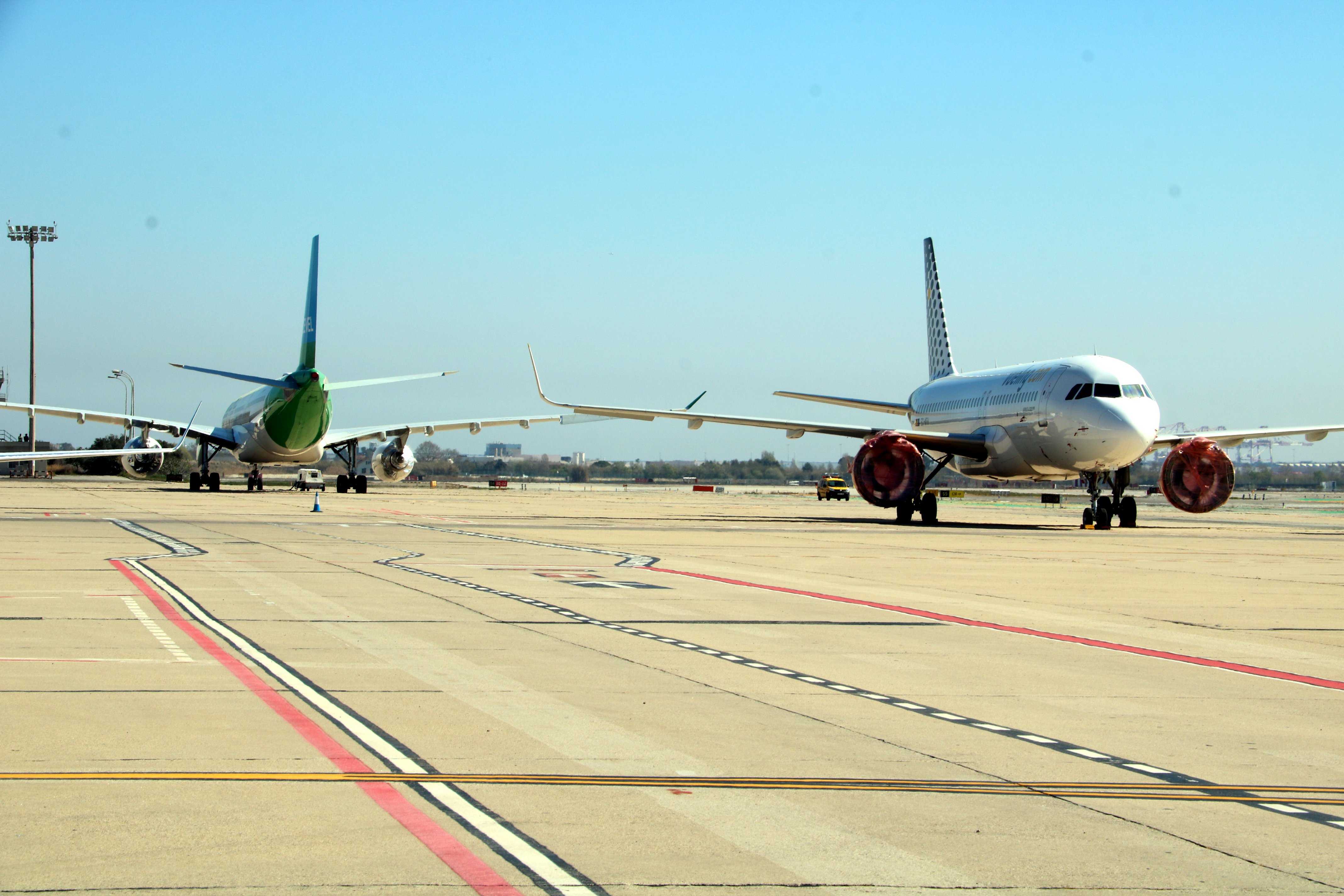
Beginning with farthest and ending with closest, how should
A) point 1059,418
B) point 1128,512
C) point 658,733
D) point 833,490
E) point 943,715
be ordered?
1. point 833,490
2. point 1128,512
3. point 1059,418
4. point 943,715
5. point 658,733

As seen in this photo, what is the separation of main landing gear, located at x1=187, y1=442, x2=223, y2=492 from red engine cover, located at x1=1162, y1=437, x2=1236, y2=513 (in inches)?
1774

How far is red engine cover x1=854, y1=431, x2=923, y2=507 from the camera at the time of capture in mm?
37844

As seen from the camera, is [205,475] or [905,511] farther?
[205,475]

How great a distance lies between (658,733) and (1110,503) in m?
32.4

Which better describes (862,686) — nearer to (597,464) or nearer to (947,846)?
(947,846)

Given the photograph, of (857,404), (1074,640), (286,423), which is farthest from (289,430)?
(1074,640)

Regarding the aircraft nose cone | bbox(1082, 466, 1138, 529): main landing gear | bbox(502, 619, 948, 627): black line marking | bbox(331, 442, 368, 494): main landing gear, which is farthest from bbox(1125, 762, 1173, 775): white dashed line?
bbox(331, 442, 368, 494): main landing gear

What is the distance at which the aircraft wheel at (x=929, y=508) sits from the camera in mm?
39281

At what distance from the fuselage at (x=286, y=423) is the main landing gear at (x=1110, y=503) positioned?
33148mm

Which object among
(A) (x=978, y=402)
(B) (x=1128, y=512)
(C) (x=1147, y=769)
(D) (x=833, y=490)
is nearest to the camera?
(C) (x=1147, y=769)

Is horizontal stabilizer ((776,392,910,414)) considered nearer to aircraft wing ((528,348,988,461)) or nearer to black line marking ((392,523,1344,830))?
aircraft wing ((528,348,988,461))

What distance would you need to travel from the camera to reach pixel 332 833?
225 inches

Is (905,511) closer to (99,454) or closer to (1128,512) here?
(1128,512)

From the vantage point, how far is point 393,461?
70750 millimetres
